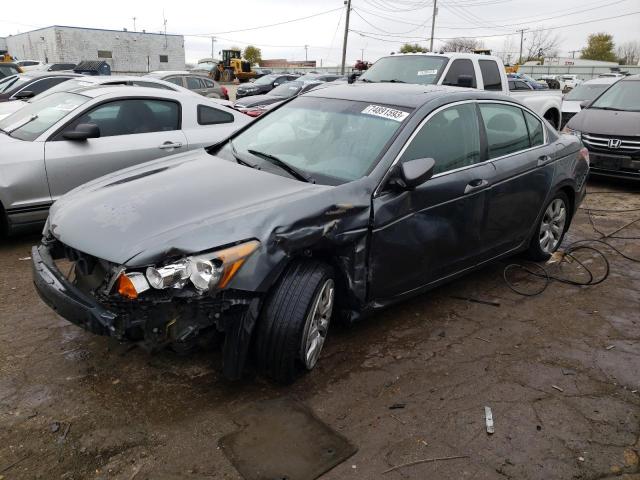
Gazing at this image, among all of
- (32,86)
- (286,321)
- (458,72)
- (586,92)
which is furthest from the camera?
(586,92)

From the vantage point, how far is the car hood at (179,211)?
2.70 m

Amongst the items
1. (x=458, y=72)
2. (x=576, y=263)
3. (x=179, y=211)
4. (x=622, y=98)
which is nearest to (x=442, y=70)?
(x=458, y=72)

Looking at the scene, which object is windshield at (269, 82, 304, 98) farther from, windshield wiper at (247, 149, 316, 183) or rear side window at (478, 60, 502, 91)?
windshield wiper at (247, 149, 316, 183)

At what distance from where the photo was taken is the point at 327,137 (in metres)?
3.81

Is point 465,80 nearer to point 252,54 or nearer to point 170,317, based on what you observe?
point 170,317

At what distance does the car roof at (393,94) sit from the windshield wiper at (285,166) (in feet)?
2.57

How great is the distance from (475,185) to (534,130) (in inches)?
50.8

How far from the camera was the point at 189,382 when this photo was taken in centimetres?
314

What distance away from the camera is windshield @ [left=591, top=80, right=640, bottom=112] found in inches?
356

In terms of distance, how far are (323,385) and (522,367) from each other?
1315mm

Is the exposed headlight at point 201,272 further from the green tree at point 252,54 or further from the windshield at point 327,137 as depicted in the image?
the green tree at point 252,54

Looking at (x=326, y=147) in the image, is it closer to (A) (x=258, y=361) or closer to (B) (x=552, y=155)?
(A) (x=258, y=361)

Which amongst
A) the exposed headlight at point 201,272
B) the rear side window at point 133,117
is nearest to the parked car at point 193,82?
the rear side window at point 133,117

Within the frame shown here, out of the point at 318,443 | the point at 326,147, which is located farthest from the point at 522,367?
the point at 326,147
